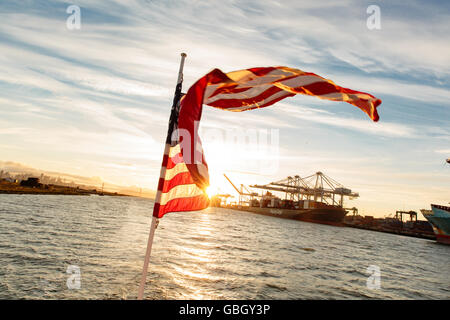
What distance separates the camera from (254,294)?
10.5 metres

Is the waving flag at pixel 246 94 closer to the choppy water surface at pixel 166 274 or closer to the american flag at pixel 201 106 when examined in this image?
the american flag at pixel 201 106

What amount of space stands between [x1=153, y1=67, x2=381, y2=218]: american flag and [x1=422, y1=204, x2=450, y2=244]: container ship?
63042mm

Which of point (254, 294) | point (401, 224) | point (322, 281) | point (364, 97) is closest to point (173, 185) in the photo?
point (364, 97)

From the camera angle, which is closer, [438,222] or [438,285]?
[438,285]

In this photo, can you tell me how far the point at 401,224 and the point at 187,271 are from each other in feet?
535

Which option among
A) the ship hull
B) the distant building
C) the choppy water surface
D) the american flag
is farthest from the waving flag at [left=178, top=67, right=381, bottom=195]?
the distant building

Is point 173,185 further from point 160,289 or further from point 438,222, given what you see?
point 438,222

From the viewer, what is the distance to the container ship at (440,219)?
2036 inches

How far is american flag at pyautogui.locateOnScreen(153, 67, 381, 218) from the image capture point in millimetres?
4234
